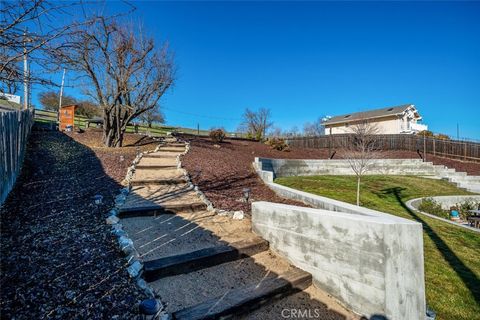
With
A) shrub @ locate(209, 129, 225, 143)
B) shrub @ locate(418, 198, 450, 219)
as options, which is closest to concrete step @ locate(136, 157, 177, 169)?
shrub @ locate(209, 129, 225, 143)

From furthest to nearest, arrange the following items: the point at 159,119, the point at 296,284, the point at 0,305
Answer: the point at 159,119 < the point at 296,284 < the point at 0,305

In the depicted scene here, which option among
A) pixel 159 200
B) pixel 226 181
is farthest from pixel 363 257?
pixel 226 181

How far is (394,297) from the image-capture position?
2205 millimetres

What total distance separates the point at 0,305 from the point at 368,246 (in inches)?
117

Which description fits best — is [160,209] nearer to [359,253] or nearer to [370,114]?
[359,253]

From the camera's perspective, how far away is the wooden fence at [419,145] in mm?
17703

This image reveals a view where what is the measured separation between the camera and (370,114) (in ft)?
110

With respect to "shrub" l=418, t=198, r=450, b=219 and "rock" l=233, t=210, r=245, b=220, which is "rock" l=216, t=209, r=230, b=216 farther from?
"shrub" l=418, t=198, r=450, b=219

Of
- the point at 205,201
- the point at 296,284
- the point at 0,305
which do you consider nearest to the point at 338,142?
→ the point at 205,201

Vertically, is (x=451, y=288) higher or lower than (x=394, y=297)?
lower

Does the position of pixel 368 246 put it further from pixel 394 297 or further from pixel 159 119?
pixel 159 119

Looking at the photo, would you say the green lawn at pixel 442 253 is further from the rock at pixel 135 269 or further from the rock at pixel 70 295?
the rock at pixel 70 295

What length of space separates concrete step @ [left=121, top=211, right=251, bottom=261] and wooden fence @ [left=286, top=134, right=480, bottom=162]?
1750 centimetres

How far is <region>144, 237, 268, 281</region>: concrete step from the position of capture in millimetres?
2578
